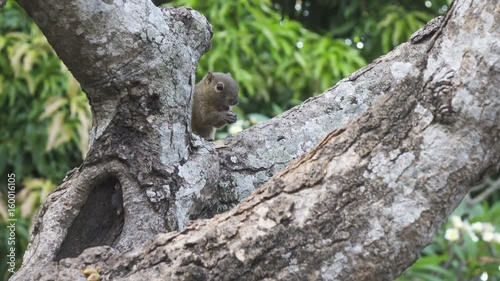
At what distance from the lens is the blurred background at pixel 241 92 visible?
4.82 m

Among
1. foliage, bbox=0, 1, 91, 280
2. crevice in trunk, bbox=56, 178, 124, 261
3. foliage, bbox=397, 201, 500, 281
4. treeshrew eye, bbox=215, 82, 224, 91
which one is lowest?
foliage, bbox=0, 1, 91, 280

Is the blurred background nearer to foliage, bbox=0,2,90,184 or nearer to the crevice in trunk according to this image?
foliage, bbox=0,2,90,184

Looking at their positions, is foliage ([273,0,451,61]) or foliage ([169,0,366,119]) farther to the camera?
foliage ([273,0,451,61])

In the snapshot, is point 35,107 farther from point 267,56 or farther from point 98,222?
point 98,222

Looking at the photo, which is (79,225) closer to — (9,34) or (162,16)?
(162,16)

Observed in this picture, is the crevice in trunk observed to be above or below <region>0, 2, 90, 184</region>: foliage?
above

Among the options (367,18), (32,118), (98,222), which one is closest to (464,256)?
(367,18)

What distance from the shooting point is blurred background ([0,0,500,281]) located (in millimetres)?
4824

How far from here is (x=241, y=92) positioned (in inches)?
215

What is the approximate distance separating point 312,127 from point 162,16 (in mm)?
654

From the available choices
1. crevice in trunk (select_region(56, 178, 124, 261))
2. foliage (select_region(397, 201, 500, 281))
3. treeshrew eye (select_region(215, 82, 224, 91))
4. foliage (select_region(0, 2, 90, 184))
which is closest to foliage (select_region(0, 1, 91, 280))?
foliage (select_region(0, 2, 90, 184))

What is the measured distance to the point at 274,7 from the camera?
634 centimetres

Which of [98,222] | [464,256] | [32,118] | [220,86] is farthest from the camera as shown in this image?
[32,118]

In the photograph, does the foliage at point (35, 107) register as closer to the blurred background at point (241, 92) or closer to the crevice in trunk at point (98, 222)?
the blurred background at point (241, 92)
